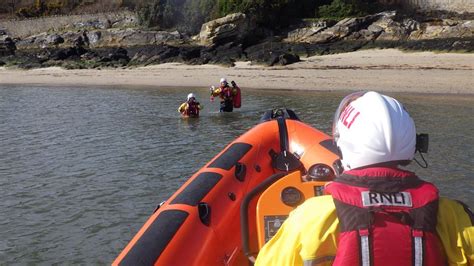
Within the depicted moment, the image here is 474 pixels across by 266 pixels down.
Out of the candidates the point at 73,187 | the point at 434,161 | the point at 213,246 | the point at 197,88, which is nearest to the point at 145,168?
the point at 73,187

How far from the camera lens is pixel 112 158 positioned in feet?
25.5

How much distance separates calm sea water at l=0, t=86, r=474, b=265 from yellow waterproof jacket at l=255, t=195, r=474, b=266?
10.0 feet

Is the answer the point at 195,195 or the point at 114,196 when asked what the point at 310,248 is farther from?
the point at 114,196

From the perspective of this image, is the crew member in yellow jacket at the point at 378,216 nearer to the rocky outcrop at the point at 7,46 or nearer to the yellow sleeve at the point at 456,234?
the yellow sleeve at the point at 456,234

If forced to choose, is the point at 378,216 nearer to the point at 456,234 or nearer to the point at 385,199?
the point at 385,199

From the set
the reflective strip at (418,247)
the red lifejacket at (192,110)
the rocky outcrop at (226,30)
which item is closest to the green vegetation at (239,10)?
the rocky outcrop at (226,30)

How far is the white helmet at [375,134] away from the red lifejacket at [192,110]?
992 cm

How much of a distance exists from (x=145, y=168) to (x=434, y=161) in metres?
3.89

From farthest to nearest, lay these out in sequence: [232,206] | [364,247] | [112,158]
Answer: [112,158] → [232,206] → [364,247]

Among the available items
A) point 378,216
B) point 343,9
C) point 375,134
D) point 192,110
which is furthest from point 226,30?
point 378,216

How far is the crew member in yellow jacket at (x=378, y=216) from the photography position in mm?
1386

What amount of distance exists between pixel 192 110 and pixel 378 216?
1018 cm

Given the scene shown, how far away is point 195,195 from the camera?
324 cm

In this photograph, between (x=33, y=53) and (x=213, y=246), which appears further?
(x=33, y=53)
